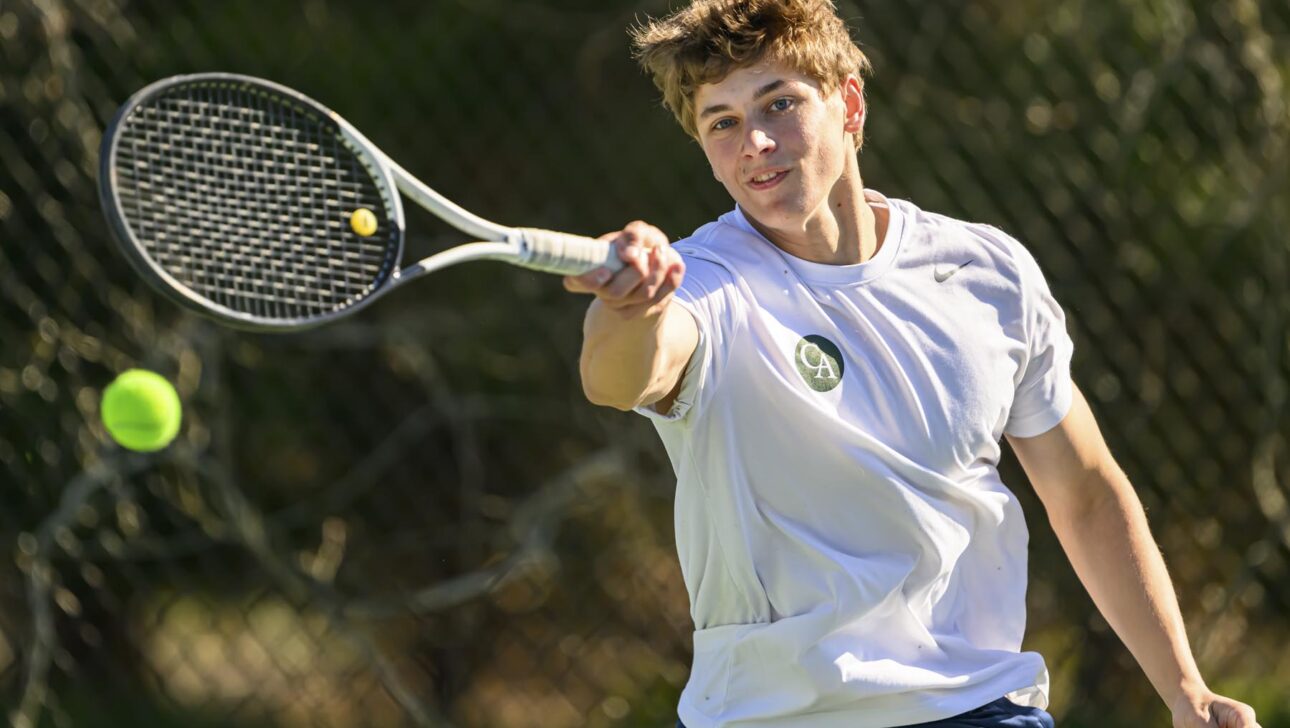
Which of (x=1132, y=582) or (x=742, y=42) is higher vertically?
(x=742, y=42)

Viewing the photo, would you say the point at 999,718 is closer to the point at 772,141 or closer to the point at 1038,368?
the point at 1038,368

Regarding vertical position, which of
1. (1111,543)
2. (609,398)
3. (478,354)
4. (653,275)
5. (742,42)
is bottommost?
(1111,543)

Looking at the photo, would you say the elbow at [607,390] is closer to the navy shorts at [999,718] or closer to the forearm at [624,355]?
the forearm at [624,355]

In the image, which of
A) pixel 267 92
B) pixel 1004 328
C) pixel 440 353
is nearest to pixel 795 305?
pixel 1004 328

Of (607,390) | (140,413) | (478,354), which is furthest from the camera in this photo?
(478,354)

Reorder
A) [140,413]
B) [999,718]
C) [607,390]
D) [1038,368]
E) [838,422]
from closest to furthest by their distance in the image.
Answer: [607,390]
[838,422]
[999,718]
[1038,368]
[140,413]

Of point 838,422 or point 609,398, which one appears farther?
point 838,422

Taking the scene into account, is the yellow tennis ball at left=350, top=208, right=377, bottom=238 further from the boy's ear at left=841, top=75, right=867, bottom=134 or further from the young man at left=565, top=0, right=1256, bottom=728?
the boy's ear at left=841, top=75, right=867, bottom=134

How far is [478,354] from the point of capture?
3562 millimetres

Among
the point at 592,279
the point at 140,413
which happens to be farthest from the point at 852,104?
the point at 140,413

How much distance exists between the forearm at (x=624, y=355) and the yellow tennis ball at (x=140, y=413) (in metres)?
1.73

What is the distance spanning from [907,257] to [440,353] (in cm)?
165

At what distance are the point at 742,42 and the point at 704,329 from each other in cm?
38

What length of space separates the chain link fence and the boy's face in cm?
149
